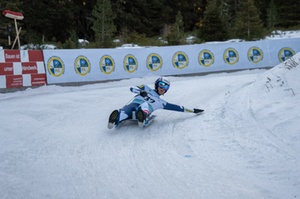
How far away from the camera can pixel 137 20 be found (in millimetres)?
32844

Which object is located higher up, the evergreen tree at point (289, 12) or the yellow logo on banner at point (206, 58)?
the evergreen tree at point (289, 12)

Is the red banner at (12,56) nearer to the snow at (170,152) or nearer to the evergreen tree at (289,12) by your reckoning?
the snow at (170,152)

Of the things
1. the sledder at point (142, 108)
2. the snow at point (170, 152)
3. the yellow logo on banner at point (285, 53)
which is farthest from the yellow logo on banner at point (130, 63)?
the yellow logo on banner at point (285, 53)

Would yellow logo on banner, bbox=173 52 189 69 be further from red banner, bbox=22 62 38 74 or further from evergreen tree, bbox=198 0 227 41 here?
evergreen tree, bbox=198 0 227 41

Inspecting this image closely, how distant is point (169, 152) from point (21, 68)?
947 centimetres

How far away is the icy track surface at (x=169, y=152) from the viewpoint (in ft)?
9.12

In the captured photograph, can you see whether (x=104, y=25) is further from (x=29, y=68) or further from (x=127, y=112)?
(x=127, y=112)

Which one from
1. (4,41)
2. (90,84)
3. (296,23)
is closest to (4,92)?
(90,84)

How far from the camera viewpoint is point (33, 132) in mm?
5055

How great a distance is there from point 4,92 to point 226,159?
33.7 feet

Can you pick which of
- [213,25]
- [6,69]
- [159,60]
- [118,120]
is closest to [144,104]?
[118,120]

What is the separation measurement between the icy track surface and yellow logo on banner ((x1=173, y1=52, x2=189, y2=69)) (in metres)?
7.72

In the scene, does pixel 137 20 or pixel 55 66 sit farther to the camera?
pixel 137 20

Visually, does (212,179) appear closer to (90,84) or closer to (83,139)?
(83,139)
